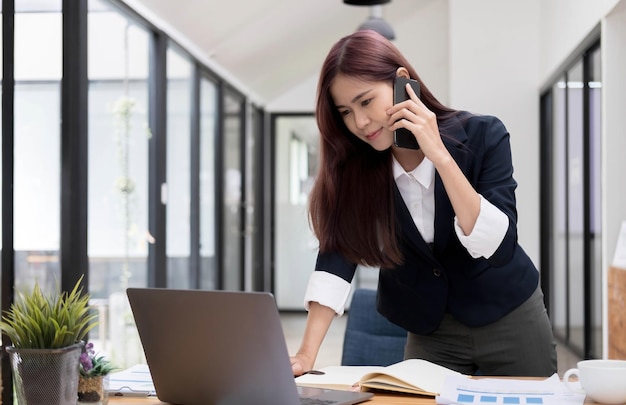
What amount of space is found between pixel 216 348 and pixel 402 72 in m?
0.70

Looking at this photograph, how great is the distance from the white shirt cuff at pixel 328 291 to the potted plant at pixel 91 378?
1.66 ft

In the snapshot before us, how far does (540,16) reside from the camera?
7.74 metres

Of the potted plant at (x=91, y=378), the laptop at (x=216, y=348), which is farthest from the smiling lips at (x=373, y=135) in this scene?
the potted plant at (x=91, y=378)

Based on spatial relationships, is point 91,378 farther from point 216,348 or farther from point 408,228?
point 408,228

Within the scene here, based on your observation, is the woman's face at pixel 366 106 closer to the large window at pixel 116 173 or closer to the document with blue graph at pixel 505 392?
the document with blue graph at pixel 505 392

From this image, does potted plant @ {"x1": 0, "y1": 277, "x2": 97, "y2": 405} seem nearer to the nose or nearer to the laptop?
the laptop

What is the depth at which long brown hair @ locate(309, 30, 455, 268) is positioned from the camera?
1.78 m

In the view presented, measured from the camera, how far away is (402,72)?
1786mm

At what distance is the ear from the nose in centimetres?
10

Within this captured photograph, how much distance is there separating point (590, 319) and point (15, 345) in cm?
496

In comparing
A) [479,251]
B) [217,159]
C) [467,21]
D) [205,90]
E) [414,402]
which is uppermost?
[467,21]

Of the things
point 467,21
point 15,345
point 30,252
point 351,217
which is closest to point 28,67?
point 30,252

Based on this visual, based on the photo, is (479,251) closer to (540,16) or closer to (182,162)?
(182,162)

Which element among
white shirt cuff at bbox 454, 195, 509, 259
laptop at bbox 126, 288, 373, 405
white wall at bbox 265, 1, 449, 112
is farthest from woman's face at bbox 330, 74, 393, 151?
white wall at bbox 265, 1, 449, 112
